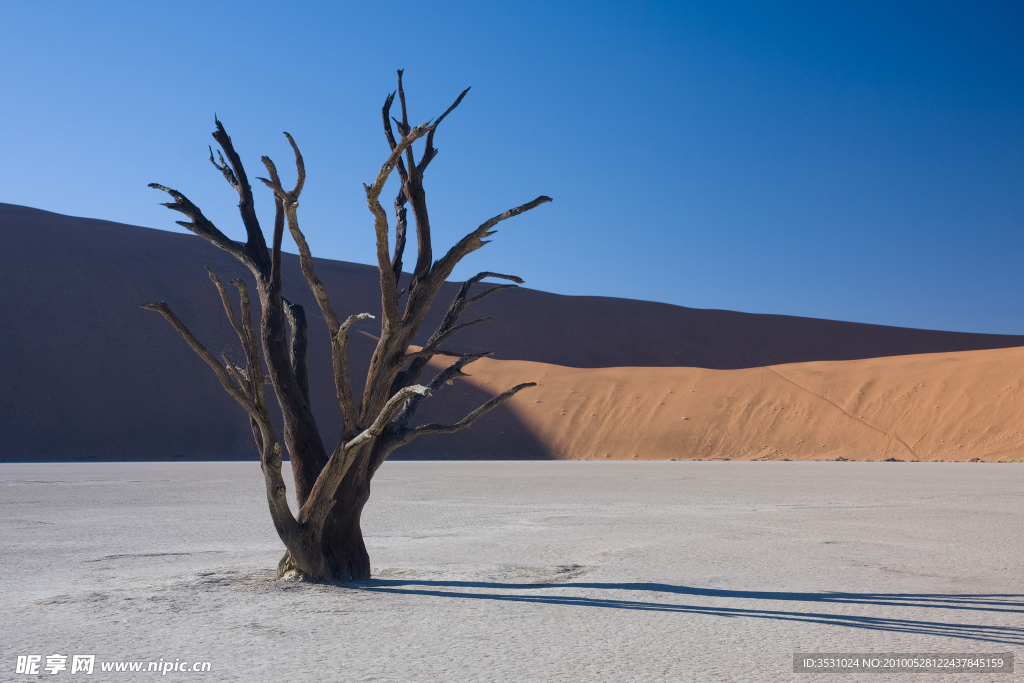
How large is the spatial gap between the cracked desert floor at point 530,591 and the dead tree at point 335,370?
48 centimetres

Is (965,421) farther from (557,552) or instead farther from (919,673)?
(919,673)

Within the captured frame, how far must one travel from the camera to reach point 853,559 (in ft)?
24.9

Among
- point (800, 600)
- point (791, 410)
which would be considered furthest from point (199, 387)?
point (800, 600)

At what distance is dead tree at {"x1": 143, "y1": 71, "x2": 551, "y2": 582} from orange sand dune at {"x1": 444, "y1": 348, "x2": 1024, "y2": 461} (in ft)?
93.3

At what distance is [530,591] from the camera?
622 cm

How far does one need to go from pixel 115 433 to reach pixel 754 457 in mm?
25680

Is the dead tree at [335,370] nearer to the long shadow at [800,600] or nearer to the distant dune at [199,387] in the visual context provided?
the long shadow at [800,600]

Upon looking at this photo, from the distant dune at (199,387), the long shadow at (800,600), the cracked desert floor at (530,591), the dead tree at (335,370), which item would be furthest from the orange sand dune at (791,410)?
the dead tree at (335,370)

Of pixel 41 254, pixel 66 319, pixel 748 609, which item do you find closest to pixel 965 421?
pixel 748 609

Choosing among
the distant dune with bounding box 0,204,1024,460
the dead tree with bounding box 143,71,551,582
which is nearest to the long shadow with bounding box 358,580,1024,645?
the dead tree with bounding box 143,71,551,582

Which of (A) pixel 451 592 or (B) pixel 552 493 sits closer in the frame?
(A) pixel 451 592

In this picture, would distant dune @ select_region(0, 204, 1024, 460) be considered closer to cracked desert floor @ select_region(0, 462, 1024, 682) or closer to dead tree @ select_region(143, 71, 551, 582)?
cracked desert floor @ select_region(0, 462, 1024, 682)

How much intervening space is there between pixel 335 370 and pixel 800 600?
356 cm

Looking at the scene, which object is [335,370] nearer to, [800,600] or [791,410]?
[800,600]
